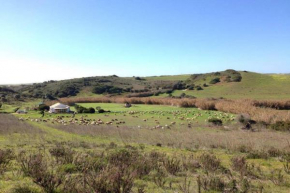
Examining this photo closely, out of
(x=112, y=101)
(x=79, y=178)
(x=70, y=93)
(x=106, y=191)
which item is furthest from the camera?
(x=70, y=93)

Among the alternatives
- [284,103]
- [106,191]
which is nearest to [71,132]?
[106,191]

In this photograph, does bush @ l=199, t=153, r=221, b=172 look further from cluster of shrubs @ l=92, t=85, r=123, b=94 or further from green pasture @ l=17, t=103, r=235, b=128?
cluster of shrubs @ l=92, t=85, r=123, b=94

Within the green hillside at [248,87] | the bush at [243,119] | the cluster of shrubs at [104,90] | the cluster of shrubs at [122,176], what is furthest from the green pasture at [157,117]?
the cluster of shrubs at [104,90]

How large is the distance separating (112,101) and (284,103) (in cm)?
4060

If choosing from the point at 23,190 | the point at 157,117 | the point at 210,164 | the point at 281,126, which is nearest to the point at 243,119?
the point at 281,126

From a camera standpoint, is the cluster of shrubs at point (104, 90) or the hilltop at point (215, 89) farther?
the cluster of shrubs at point (104, 90)

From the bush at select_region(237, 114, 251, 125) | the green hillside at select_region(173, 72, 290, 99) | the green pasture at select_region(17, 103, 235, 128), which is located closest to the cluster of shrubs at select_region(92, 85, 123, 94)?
the green hillside at select_region(173, 72, 290, 99)

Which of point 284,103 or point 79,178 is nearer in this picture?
point 79,178

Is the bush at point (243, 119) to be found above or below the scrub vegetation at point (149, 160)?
below

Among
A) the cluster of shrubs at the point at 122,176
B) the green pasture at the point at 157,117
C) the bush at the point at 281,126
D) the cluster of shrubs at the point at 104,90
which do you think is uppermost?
the cluster of shrubs at the point at 122,176

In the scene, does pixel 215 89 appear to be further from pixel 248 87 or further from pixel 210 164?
pixel 210 164

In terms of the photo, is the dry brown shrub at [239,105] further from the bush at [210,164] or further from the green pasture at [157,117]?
the bush at [210,164]

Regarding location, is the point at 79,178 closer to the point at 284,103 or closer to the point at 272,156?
the point at 272,156

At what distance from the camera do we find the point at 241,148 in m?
13.8
